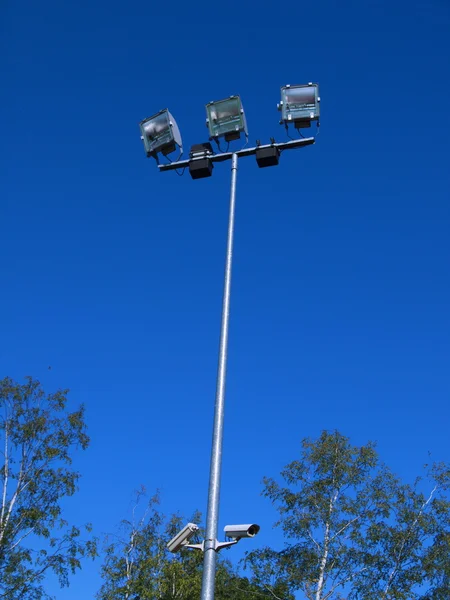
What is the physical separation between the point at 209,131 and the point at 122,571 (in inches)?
821

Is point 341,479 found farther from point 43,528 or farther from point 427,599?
point 43,528

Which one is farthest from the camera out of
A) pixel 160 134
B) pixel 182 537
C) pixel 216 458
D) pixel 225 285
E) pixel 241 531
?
pixel 160 134

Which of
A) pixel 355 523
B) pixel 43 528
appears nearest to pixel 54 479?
pixel 43 528

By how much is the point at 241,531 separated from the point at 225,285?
11.7ft

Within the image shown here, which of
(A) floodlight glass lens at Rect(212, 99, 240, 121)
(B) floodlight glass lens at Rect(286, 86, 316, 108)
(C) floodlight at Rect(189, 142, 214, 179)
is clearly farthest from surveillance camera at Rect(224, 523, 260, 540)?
(B) floodlight glass lens at Rect(286, 86, 316, 108)

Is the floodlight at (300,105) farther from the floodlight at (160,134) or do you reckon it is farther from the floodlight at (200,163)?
the floodlight at (160,134)

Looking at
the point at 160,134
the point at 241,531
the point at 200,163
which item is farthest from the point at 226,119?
the point at 241,531

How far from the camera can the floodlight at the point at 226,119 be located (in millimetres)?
11328

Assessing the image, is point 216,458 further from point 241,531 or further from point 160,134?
point 160,134

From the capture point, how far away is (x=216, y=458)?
27.2ft

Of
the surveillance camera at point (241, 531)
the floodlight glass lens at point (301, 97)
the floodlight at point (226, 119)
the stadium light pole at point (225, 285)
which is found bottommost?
the surveillance camera at point (241, 531)

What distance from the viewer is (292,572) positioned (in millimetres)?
22984

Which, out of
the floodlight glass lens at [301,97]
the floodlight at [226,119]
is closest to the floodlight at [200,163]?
the floodlight at [226,119]

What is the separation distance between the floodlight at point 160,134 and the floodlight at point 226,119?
0.62 m
